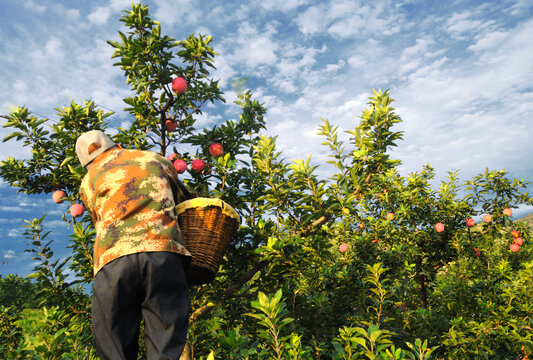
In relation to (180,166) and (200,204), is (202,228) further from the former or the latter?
(180,166)

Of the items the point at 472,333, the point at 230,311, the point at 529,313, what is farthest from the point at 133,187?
the point at 529,313

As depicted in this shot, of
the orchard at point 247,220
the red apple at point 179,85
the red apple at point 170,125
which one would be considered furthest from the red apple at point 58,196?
the red apple at point 179,85

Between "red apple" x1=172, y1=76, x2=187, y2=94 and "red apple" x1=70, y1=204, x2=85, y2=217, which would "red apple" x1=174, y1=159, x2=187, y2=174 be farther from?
"red apple" x1=70, y1=204, x2=85, y2=217

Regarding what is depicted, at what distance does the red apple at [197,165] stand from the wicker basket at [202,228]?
1152 mm

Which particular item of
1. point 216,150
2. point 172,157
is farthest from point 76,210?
point 216,150

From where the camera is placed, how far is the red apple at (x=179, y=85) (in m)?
3.54

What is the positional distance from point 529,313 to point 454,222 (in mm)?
2326

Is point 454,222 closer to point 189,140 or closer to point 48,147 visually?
point 189,140

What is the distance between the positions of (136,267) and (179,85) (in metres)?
2.15

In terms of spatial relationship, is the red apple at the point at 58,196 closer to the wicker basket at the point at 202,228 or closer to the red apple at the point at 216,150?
the red apple at the point at 216,150

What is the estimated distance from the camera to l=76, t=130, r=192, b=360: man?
1.91 meters

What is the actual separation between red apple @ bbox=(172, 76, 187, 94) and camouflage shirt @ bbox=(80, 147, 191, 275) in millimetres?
1320

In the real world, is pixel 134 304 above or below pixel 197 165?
below

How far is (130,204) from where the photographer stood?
2111 millimetres
